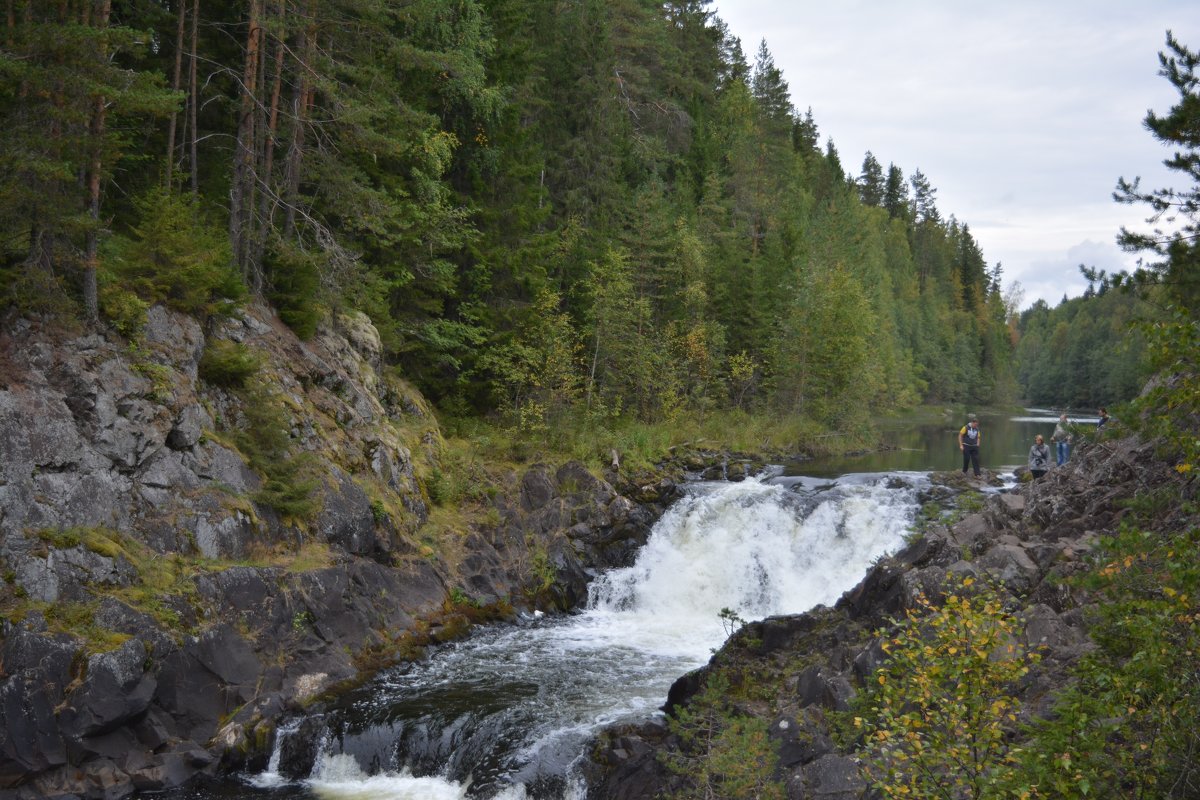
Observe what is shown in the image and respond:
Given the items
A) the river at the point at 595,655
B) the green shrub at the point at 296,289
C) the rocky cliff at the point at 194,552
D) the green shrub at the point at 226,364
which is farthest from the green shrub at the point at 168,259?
the river at the point at 595,655

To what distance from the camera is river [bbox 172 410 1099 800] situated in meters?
11.2

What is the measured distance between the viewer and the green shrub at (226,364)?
14.5m

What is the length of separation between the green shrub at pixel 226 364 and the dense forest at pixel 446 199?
3.08 feet

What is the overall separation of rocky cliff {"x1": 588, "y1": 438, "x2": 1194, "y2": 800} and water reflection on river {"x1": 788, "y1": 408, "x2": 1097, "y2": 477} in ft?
26.3

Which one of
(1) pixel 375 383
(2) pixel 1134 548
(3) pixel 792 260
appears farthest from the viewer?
(3) pixel 792 260

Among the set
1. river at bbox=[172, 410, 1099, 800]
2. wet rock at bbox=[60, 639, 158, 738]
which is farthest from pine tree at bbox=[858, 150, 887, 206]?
wet rock at bbox=[60, 639, 158, 738]

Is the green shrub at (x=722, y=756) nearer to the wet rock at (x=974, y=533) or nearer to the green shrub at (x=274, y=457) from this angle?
the wet rock at (x=974, y=533)

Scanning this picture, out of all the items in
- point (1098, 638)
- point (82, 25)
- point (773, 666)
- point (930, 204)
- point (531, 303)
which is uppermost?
point (930, 204)

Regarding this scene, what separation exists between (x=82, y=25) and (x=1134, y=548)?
13.8 m

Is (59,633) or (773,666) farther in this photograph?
(773,666)

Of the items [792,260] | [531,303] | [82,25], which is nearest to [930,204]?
[792,260]

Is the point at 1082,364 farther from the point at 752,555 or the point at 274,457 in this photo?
the point at 274,457

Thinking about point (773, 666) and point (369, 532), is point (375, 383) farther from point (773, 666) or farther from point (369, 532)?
point (773, 666)

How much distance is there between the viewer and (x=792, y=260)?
4078 centimetres
